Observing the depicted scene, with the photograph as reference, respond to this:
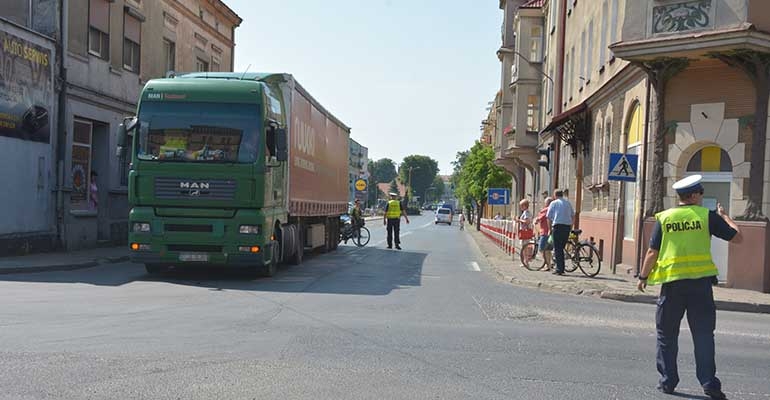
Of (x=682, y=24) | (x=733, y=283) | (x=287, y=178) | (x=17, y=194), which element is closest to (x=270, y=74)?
(x=287, y=178)

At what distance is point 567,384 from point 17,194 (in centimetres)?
1492

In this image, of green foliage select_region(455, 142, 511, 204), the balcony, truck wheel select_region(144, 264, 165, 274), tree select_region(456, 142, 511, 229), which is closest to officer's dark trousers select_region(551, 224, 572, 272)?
the balcony

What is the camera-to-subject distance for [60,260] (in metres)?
16.9

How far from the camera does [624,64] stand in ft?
61.0

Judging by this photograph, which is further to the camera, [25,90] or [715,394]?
[25,90]

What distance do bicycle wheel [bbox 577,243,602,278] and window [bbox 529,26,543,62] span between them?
23320 mm

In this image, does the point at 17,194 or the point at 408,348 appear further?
the point at 17,194

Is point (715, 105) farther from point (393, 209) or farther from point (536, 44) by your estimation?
point (536, 44)

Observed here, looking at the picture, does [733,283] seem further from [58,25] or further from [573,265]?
[58,25]

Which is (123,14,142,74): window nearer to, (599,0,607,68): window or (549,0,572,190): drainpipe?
(599,0,607,68): window

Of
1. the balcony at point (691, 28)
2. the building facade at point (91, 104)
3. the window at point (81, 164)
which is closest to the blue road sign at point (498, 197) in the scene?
the building facade at point (91, 104)

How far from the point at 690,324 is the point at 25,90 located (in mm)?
15963

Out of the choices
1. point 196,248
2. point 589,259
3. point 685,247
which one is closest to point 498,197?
point 589,259

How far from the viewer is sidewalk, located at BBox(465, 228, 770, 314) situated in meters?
12.9
